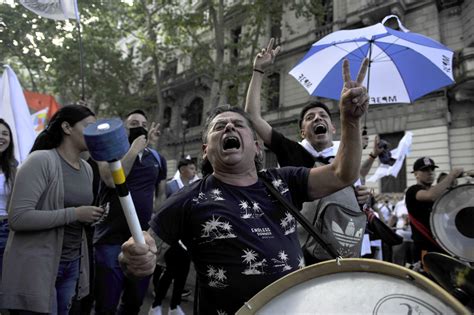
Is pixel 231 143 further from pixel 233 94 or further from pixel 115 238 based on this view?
pixel 233 94

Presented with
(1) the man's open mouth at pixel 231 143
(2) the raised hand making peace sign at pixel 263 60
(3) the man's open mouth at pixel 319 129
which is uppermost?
(2) the raised hand making peace sign at pixel 263 60

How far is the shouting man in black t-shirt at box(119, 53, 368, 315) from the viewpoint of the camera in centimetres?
156

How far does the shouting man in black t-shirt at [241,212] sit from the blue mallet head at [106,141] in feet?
2.51

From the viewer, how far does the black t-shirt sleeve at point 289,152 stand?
8.87 ft

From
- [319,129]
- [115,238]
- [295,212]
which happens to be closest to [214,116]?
[295,212]

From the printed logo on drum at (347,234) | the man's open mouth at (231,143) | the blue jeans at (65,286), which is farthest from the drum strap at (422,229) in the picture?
the blue jeans at (65,286)

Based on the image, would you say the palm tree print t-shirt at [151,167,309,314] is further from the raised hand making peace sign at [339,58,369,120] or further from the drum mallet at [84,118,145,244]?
the drum mallet at [84,118,145,244]

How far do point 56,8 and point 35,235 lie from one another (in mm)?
2874

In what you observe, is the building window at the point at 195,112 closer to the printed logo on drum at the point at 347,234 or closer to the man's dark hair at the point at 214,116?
the printed logo on drum at the point at 347,234

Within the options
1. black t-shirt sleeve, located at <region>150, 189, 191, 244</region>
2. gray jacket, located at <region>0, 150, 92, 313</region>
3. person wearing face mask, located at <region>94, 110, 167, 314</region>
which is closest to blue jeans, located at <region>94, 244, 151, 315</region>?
person wearing face mask, located at <region>94, 110, 167, 314</region>

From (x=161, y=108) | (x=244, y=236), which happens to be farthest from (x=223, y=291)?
(x=161, y=108)

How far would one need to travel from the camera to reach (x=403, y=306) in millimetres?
967

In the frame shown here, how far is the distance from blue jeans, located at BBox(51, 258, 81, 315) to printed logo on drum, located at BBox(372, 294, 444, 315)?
1975 millimetres

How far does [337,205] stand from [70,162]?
180cm
